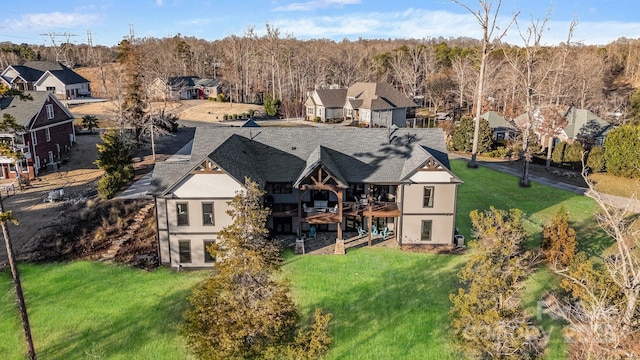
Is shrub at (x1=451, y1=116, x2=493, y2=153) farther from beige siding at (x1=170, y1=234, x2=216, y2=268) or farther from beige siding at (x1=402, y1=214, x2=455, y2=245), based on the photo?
beige siding at (x1=170, y1=234, x2=216, y2=268)

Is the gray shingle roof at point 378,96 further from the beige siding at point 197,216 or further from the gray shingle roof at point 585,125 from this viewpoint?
the beige siding at point 197,216

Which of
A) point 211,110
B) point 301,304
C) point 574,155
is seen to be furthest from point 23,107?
point 574,155

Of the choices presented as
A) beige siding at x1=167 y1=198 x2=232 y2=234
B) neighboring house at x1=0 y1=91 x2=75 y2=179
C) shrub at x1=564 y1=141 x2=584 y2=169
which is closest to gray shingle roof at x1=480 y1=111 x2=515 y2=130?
shrub at x1=564 y1=141 x2=584 y2=169

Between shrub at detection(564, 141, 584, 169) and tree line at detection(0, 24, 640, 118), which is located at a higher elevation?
tree line at detection(0, 24, 640, 118)

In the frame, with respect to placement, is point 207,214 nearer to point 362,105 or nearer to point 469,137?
point 469,137

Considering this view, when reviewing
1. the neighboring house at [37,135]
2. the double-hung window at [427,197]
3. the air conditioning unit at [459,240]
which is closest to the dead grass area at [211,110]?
the neighboring house at [37,135]
